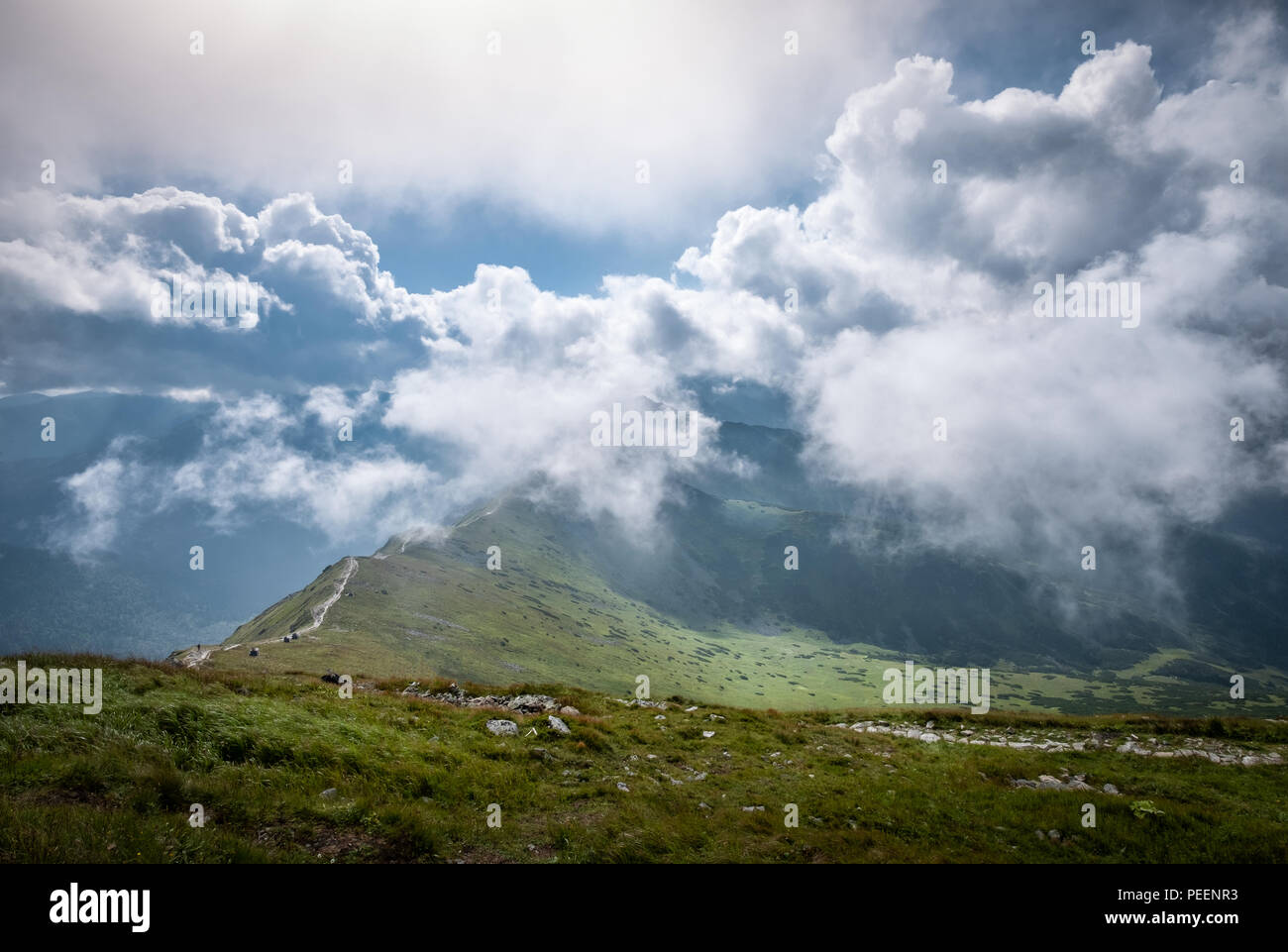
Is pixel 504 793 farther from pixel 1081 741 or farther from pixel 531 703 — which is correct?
pixel 1081 741

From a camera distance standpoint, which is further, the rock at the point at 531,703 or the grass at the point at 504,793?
the rock at the point at 531,703

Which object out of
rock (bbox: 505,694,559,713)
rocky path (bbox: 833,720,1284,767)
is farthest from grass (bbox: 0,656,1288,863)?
rock (bbox: 505,694,559,713)

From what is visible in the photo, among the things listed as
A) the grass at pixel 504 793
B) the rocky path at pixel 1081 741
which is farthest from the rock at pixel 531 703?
the rocky path at pixel 1081 741

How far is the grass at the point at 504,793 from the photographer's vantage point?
10.9 metres

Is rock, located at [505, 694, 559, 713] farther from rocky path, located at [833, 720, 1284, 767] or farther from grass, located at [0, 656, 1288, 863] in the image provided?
rocky path, located at [833, 720, 1284, 767]

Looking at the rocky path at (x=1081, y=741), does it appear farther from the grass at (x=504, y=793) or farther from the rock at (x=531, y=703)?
the rock at (x=531, y=703)

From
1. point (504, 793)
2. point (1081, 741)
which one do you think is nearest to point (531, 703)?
point (504, 793)

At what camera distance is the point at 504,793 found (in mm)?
14867

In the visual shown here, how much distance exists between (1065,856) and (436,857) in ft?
47.7

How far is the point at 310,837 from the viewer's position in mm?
11141
